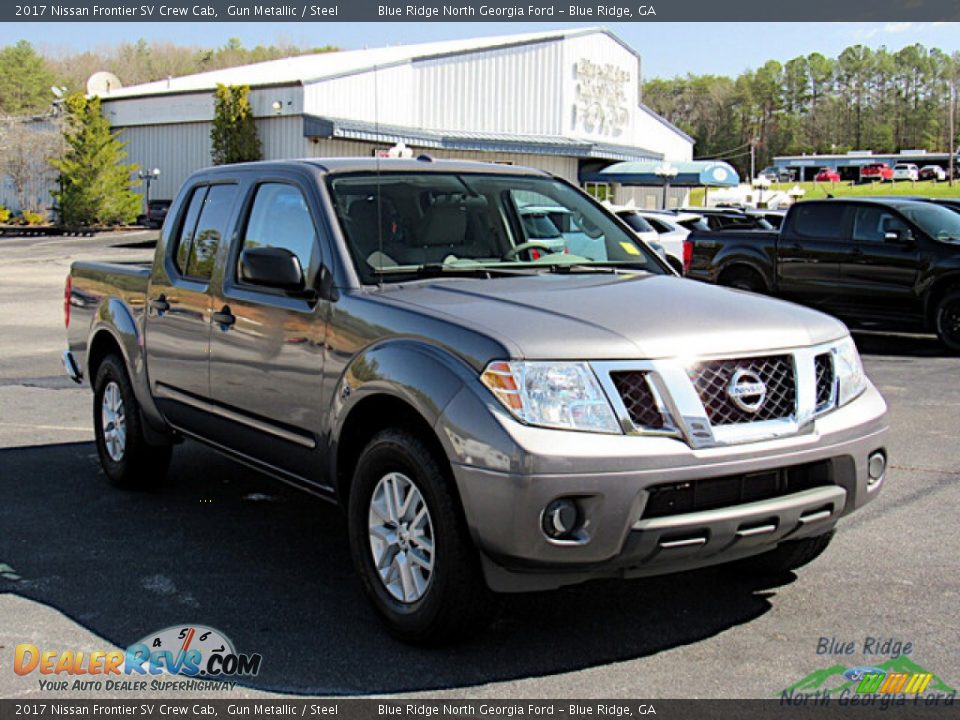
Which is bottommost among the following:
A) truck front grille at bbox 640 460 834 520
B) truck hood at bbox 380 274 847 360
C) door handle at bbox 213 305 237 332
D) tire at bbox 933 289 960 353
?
tire at bbox 933 289 960 353

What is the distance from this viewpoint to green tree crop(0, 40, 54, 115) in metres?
89.2

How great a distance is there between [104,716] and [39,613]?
1086 millimetres

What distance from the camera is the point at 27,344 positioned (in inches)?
553

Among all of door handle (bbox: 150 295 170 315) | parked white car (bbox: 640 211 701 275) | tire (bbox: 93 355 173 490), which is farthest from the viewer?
parked white car (bbox: 640 211 701 275)

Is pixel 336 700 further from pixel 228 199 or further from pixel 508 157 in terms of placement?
pixel 508 157

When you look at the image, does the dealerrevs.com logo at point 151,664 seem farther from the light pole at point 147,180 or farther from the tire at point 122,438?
the light pole at point 147,180

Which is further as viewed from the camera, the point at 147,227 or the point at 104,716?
the point at 147,227

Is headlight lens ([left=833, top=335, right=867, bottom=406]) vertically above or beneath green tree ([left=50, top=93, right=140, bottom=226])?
beneath

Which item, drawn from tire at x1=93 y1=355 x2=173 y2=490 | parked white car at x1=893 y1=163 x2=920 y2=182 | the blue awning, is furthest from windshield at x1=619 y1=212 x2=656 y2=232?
parked white car at x1=893 y1=163 x2=920 y2=182

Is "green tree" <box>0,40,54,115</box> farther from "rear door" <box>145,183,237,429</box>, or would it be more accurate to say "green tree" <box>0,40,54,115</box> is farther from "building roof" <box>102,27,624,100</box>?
"rear door" <box>145,183,237,429</box>

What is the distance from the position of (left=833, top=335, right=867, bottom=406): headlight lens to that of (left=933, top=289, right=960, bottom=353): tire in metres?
9.23

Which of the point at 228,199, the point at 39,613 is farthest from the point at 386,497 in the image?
the point at 228,199

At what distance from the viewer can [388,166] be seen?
548 centimetres

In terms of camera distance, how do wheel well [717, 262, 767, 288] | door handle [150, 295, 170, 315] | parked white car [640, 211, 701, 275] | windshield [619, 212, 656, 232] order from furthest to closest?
parked white car [640, 211, 701, 275] < windshield [619, 212, 656, 232] < wheel well [717, 262, 767, 288] < door handle [150, 295, 170, 315]
